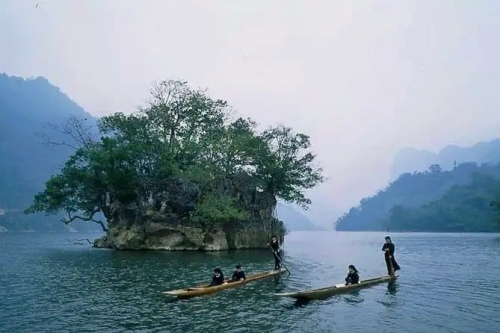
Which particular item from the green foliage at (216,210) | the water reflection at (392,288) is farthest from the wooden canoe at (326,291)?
the green foliage at (216,210)

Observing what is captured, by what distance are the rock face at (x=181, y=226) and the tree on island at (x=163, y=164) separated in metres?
0.28

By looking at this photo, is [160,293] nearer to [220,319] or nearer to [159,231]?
[220,319]

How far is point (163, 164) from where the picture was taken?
55938mm

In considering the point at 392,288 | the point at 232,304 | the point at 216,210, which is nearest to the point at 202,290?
the point at 232,304

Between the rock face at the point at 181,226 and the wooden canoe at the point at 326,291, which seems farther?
the rock face at the point at 181,226

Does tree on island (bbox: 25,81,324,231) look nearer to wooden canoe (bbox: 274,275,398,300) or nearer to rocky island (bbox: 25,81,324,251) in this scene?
rocky island (bbox: 25,81,324,251)

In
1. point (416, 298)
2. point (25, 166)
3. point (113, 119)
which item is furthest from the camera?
point (25, 166)

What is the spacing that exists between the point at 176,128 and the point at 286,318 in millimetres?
43977

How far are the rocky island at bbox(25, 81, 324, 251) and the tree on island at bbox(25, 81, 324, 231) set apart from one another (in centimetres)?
12

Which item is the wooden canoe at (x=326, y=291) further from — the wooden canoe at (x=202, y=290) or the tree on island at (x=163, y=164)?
the tree on island at (x=163, y=164)

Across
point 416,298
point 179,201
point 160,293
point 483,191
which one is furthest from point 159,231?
point 483,191

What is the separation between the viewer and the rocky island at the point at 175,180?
54.1 m

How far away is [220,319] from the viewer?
18234 mm

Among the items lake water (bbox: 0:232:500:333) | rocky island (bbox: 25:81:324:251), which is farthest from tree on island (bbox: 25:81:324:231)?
lake water (bbox: 0:232:500:333)
